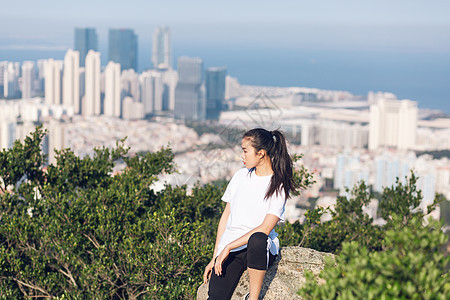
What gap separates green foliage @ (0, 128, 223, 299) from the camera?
4.52 meters

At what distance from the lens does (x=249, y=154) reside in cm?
316

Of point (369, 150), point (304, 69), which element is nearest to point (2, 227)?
point (369, 150)

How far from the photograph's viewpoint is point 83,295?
15.5 feet

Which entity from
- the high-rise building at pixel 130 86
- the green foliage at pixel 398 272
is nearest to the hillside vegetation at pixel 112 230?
the green foliage at pixel 398 272

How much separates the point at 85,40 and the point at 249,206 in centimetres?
12288

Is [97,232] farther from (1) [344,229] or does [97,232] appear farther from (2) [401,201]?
(2) [401,201]

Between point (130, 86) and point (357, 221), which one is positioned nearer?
A: point (357, 221)

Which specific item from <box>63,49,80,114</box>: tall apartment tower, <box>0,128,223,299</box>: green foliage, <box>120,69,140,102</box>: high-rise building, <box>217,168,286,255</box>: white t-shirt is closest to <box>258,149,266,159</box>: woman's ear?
<box>217,168,286,255</box>: white t-shirt

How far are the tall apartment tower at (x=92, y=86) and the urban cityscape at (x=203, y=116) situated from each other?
17 centimetres

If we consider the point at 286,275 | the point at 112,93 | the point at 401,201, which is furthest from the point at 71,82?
the point at 286,275

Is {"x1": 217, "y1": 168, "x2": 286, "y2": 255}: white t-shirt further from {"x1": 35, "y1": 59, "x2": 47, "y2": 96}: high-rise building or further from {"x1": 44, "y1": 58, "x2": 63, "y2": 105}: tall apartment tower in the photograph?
{"x1": 35, "y1": 59, "x2": 47, "y2": 96}: high-rise building

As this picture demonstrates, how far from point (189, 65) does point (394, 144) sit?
141 ft

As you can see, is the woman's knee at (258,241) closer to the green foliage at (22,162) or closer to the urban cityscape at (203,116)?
the green foliage at (22,162)

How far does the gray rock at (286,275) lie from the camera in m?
3.25
